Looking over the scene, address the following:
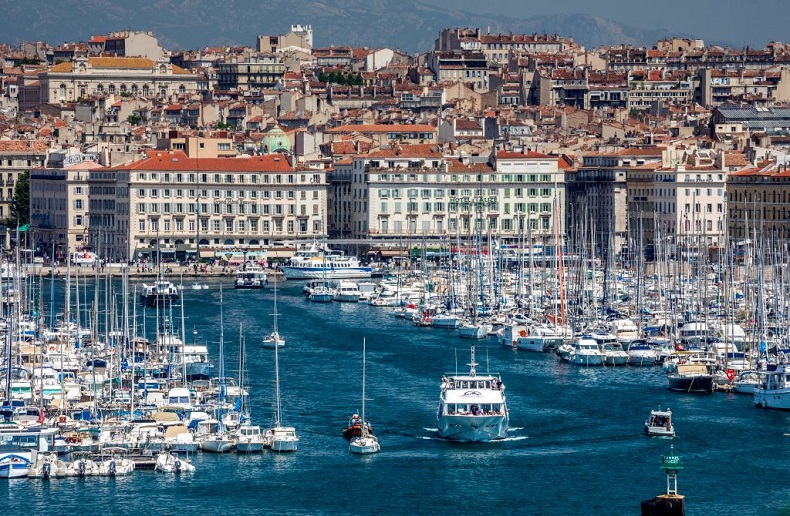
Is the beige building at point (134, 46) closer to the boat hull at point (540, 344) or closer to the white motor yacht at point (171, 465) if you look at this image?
the boat hull at point (540, 344)

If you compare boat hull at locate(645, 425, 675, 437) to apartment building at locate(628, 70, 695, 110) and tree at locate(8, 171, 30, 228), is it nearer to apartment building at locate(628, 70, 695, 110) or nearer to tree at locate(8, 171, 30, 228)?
tree at locate(8, 171, 30, 228)

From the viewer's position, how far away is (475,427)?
42.3 m

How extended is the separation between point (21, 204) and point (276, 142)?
9792mm

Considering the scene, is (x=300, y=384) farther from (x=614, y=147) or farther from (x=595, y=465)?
(x=614, y=147)

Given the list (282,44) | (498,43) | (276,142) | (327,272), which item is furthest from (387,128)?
(282,44)

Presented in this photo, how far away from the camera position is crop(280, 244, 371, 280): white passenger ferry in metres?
78.8

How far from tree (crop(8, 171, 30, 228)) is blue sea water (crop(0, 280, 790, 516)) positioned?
3620cm

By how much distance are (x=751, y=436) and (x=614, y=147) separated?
45.6 metres

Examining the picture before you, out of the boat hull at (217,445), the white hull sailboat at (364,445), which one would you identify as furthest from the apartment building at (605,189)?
the boat hull at (217,445)

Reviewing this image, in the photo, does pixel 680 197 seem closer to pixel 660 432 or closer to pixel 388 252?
pixel 388 252

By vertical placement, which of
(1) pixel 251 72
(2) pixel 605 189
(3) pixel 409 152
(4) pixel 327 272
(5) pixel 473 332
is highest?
(1) pixel 251 72

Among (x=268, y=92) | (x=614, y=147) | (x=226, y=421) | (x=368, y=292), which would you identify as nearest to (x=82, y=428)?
(x=226, y=421)

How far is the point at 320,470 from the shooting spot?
40000 millimetres

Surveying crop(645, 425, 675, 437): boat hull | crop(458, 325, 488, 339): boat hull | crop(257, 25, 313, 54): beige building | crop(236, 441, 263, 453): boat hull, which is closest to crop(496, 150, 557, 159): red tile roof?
crop(458, 325, 488, 339): boat hull
